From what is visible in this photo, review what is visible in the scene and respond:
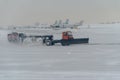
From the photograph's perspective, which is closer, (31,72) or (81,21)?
(31,72)

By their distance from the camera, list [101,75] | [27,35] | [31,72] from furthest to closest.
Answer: [27,35]
[31,72]
[101,75]

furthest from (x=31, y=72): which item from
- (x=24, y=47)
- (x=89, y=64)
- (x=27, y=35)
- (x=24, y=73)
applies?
(x=24, y=47)

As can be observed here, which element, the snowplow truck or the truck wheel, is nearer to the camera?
the snowplow truck

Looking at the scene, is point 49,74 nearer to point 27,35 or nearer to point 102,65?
point 102,65

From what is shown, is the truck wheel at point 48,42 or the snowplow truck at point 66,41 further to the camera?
the truck wheel at point 48,42

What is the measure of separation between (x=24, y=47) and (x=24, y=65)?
5.84ft

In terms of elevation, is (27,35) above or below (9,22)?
below

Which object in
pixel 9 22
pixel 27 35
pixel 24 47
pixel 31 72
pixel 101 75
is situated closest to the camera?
pixel 101 75

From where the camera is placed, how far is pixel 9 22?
9.56 ft

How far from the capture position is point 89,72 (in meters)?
2.61

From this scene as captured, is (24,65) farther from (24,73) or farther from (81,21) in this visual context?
(81,21)

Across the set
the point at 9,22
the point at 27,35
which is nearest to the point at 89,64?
the point at 9,22

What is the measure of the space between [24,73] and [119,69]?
103cm

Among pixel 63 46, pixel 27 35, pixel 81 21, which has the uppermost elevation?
pixel 81 21
